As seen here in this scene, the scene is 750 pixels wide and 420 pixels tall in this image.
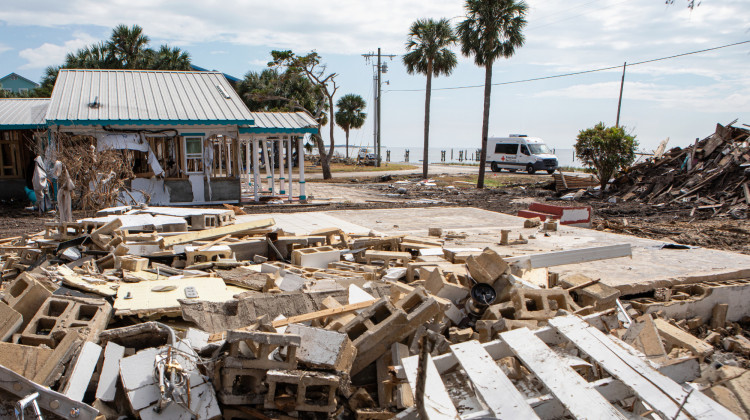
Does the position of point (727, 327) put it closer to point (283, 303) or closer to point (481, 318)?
point (481, 318)

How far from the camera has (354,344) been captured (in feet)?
15.2

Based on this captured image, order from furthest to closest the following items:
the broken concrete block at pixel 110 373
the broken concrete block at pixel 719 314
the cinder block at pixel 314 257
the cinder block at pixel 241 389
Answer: the cinder block at pixel 314 257, the broken concrete block at pixel 719 314, the cinder block at pixel 241 389, the broken concrete block at pixel 110 373

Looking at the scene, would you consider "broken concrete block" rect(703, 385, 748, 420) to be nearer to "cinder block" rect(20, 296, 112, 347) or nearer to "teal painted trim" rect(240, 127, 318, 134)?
"cinder block" rect(20, 296, 112, 347)

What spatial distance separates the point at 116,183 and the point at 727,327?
1270 centimetres

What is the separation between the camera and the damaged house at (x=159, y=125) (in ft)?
51.5

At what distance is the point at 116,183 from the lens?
13039 millimetres

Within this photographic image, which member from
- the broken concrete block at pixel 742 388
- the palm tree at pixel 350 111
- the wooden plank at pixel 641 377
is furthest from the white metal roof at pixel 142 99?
the palm tree at pixel 350 111

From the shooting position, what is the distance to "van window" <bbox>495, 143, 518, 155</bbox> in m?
37.3

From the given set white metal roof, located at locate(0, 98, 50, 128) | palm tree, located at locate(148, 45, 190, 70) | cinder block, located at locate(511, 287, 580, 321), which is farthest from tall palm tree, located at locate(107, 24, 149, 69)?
cinder block, located at locate(511, 287, 580, 321)

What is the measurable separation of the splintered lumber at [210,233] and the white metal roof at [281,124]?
8911 millimetres

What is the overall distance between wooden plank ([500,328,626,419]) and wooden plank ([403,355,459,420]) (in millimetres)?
657

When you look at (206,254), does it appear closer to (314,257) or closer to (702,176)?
(314,257)

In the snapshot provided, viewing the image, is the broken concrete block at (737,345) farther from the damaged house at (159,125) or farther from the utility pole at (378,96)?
the utility pole at (378,96)

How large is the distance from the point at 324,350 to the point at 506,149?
35429mm
